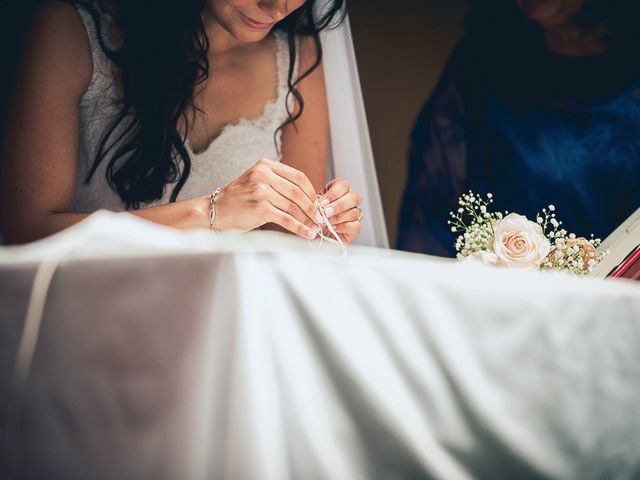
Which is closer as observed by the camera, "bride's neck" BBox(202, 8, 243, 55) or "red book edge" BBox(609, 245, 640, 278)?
"red book edge" BBox(609, 245, 640, 278)

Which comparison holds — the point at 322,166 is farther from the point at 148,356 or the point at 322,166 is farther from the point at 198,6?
the point at 148,356

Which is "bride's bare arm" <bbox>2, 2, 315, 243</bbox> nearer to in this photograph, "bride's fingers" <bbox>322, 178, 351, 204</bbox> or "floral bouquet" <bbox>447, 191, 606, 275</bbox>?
"bride's fingers" <bbox>322, 178, 351, 204</bbox>

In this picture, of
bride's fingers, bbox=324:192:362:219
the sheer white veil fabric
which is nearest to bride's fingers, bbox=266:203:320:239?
bride's fingers, bbox=324:192:362:219

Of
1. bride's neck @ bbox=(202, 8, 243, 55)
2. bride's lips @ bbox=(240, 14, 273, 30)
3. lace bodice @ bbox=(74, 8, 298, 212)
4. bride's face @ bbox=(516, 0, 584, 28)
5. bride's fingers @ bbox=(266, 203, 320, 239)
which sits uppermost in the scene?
bride's face @ bbox=(516, 0, 584, 28)

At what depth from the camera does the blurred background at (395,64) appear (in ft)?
6.91

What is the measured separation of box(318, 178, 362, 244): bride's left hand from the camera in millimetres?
1226

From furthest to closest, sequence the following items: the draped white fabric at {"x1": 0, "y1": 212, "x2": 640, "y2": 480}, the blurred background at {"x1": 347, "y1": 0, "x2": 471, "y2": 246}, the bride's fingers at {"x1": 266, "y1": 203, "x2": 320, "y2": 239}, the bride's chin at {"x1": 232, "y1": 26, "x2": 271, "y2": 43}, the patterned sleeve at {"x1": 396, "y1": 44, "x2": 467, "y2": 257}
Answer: the blurred background at {"x1": 347, "y1": 0, "x2": 471, "y2": 246} → the patterned sleeve at {"x1": 396, "y1": 44, "x2": 467, "y2": 257} → the bride's chin at {"x1": 232, "y1": 26, "x2": 271, "y2": 43} → the bride's fingers at {"x1": 266, "y1": 203, "x2": 320, "y2": 239} → the draped white fabric at {"x1": 0, "y1": 212, "x2": 640, "y2": 480}

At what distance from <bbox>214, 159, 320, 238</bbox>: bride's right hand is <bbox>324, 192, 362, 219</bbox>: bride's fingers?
8 centimetres

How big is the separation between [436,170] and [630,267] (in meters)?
0.99

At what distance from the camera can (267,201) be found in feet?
3.52

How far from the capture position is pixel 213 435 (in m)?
0.41

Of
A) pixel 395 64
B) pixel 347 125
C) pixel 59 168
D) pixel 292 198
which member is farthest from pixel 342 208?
pixel 395 64

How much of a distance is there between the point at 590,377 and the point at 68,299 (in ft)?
1.58

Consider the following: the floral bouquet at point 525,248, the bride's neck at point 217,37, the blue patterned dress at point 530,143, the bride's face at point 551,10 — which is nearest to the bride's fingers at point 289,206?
the floral bouquet at point 525,248
